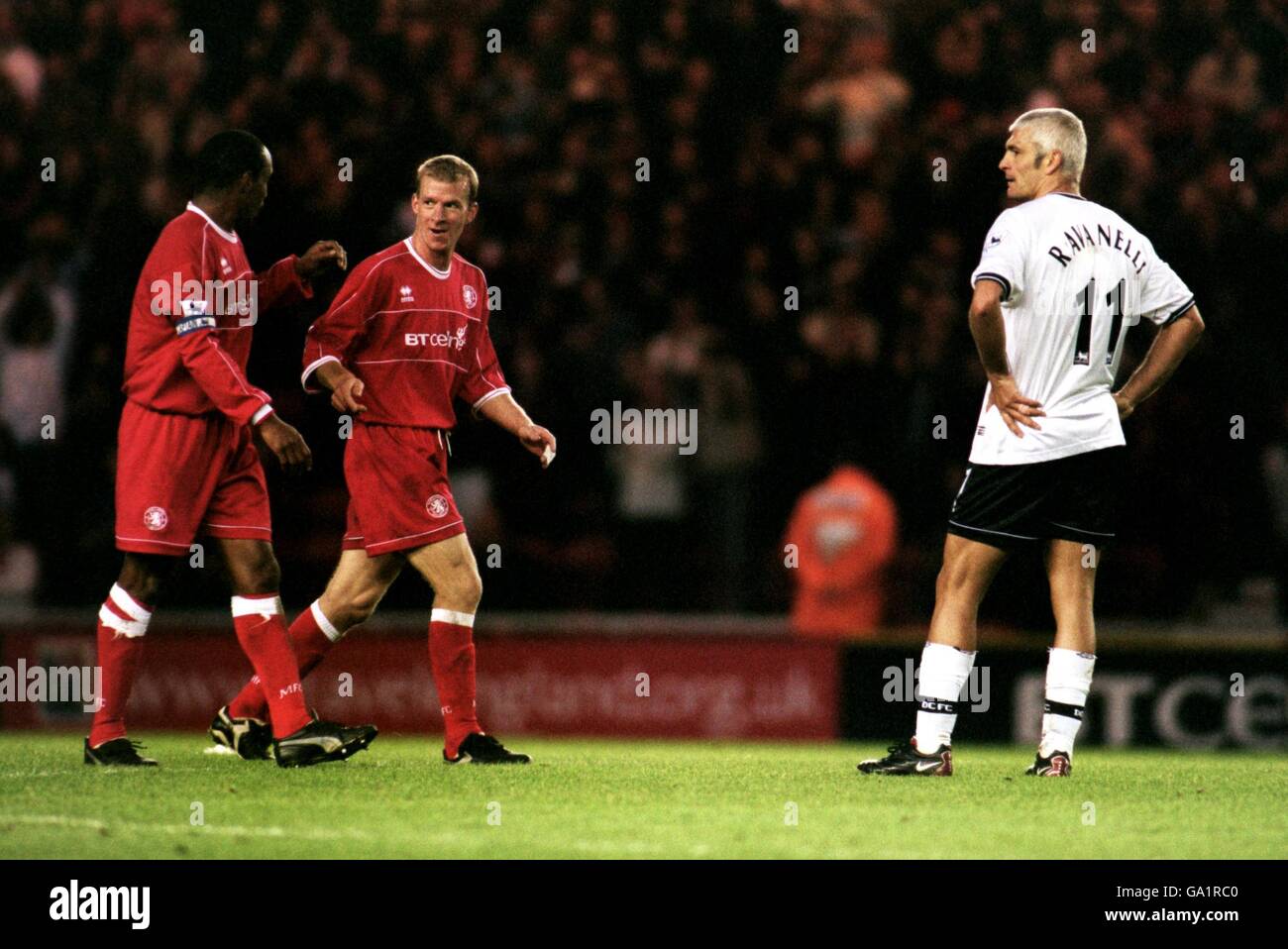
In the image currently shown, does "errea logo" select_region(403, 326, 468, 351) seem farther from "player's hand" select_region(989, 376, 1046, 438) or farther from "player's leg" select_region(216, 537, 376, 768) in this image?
"player's hand" select_region(989, 376, 1046, 438)

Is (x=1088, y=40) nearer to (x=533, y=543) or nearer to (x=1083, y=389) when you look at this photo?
(x=533, y=543)

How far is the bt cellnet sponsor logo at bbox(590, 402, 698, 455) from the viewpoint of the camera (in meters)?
11.0

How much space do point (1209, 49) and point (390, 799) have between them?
9044mm

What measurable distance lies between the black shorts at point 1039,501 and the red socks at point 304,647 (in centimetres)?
243

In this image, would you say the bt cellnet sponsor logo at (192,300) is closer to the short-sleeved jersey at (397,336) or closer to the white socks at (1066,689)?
the short-sleeved jersey at (397,336)

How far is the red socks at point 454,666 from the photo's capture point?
265 inches

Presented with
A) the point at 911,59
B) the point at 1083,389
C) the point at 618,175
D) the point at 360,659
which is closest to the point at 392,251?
the point at 1083,389

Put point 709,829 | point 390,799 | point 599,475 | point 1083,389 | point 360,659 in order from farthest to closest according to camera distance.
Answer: point 599,475 → point 360,659 → point 1083,389 → point 390,799 → point 709,829

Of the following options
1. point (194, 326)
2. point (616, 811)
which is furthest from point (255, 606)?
point (616, 811)

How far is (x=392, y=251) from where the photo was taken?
22.4ft

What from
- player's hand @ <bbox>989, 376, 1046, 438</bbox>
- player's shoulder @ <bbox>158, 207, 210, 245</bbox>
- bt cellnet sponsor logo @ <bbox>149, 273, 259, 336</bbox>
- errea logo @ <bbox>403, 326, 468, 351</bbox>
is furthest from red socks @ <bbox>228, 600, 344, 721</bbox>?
player's hand @ <bbox>989, 376, 1046, 438</bbox>

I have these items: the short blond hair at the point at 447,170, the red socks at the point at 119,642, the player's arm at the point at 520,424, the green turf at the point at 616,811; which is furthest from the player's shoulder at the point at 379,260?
the green turf at the point at 616,811

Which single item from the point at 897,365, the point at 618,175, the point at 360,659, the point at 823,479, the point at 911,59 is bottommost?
the point at 360,659

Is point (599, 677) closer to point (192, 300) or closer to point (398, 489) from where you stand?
point (398, 489)
